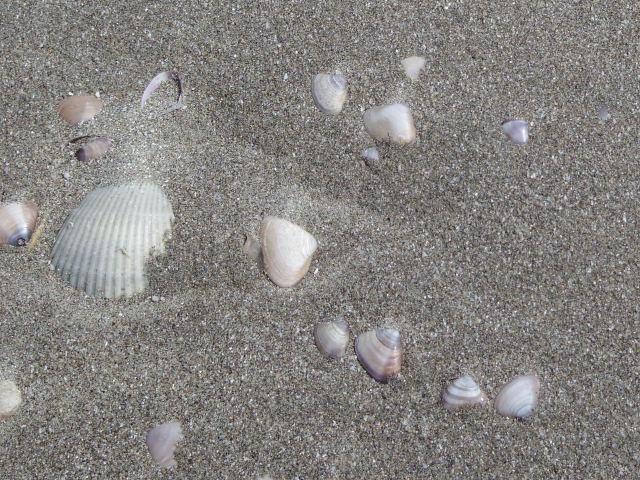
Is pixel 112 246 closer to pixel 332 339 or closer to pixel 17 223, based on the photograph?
pixel 17 223

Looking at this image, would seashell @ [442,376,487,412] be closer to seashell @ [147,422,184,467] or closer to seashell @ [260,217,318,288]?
seashell @ [260,217,318,288]

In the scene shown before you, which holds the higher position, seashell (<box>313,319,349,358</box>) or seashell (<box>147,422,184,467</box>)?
seashell (<box>313,319,349,358</box>)

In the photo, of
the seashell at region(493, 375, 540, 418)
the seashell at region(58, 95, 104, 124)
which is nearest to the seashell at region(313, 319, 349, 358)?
the seashell at region(493, 375, 540, 418)

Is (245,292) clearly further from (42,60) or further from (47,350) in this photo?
(42,60)

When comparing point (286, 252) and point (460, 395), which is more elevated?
point (286, 252)

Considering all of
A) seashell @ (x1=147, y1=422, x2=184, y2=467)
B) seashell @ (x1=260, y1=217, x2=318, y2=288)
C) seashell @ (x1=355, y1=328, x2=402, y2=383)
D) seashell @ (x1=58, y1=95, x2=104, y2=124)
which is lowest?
seashell @ (x1=147, y1=422, x2=184, y2=467)

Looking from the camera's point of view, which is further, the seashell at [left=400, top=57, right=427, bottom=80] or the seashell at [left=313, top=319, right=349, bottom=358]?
the seashell at [left=400, top=57, right=427, bottom=80]

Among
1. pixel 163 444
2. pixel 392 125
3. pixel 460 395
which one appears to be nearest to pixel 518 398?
pixel 460 395
